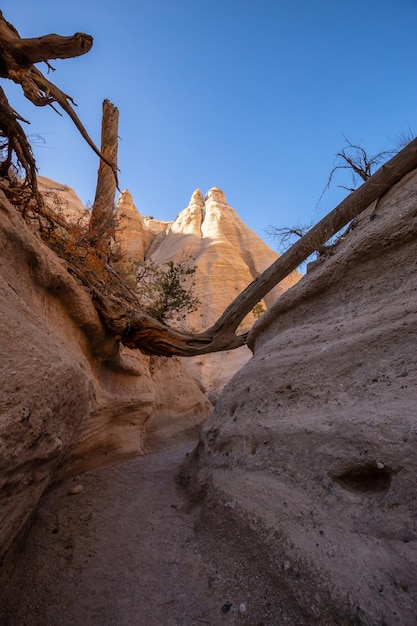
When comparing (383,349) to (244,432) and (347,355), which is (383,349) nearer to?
(347,355)

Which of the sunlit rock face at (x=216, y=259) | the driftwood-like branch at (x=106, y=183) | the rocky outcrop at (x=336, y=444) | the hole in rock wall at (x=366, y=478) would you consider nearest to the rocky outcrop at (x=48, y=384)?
the rocky outcrop at (x=336, y=444)

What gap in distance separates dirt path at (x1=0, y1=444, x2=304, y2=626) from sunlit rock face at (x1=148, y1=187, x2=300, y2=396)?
319 inches

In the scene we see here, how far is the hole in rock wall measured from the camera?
177 centimetres

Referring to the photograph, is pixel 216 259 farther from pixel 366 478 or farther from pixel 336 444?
pixel 366 478

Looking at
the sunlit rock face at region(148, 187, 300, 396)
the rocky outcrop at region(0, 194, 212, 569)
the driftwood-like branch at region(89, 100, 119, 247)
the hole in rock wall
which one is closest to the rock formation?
the sunlit rock face at region(148, 187, 300, 396)

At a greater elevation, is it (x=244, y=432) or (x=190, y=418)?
(x=244, y=432)

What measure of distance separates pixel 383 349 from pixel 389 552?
3.95 ft

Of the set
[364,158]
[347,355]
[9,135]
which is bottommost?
[347,355]

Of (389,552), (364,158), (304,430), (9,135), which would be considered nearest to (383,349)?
(304,430)

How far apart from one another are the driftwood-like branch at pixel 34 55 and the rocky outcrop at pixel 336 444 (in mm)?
3602

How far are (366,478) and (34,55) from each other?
4.97 metres

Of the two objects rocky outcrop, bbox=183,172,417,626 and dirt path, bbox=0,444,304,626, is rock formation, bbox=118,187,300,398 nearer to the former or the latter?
dirt path, bbox=0,444,304,626

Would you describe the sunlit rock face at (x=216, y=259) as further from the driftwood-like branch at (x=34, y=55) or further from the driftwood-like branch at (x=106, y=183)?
the driftwood-like branch at (x=34, y=55)

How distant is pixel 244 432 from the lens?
2.91 m
